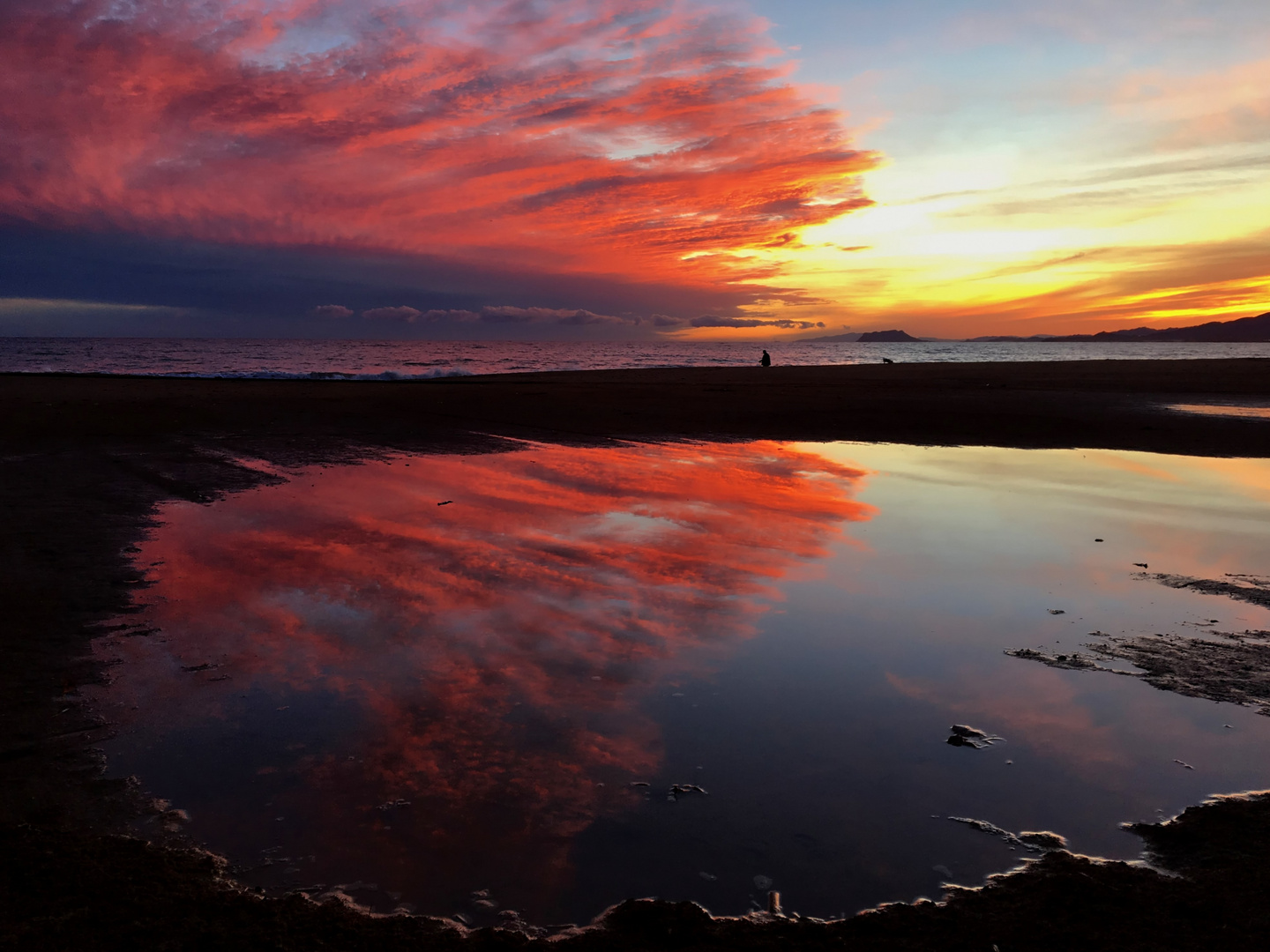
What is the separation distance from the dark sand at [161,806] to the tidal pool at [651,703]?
7.4 inches

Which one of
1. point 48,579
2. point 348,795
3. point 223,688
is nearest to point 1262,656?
point 348,795

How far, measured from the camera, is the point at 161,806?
12.7 feet

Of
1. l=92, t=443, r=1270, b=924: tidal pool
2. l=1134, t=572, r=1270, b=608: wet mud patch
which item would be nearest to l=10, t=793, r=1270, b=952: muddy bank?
l=92, t=443, r=1270, b=924: tidal pool

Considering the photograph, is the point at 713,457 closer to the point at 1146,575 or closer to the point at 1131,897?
the point at 1146,575

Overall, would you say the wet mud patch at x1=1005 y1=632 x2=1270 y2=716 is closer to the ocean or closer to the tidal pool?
the tidal pool

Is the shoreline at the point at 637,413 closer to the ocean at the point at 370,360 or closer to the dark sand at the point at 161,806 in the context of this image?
the dark sand at the point at 161,806

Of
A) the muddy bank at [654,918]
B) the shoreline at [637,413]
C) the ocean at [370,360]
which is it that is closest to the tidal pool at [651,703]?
the muddy bank at [654,918]

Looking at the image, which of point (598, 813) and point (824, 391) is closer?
point (598, 813)

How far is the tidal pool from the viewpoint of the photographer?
3535 millimetres

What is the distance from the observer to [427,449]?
16.8 m

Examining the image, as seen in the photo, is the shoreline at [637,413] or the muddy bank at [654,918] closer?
the muddy bank at [654,918]

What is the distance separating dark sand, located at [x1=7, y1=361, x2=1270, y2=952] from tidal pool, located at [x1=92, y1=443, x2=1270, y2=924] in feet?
0.61

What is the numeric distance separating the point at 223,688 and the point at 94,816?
4.83ft

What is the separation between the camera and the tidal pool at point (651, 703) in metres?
3.54
